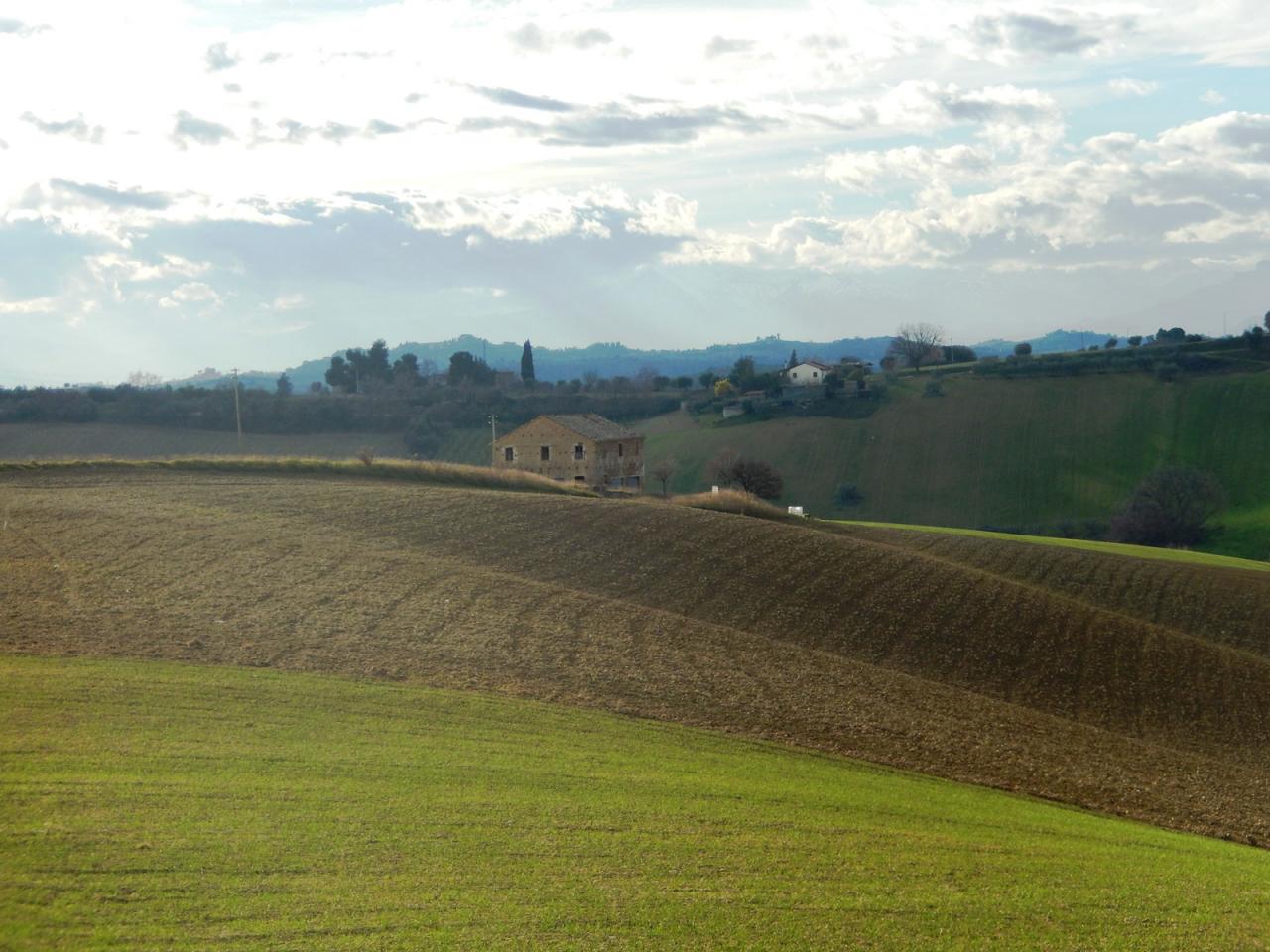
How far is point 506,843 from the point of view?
1429cm

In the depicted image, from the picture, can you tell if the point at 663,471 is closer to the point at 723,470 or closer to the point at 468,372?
the point at 723,470

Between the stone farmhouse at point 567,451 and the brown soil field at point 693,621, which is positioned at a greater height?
the stone farmhouse at point 567,451

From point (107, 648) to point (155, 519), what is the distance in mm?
13700

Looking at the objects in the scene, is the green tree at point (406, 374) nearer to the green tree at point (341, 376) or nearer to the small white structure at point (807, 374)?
the green tree at point (341, 376)

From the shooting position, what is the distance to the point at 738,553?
3800 centimetres

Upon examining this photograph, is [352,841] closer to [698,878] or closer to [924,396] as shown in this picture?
[698,878]

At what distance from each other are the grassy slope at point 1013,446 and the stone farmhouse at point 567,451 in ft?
69.6

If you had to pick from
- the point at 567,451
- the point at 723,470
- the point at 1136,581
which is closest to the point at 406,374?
the point at 723,470

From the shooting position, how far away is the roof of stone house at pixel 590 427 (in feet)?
238

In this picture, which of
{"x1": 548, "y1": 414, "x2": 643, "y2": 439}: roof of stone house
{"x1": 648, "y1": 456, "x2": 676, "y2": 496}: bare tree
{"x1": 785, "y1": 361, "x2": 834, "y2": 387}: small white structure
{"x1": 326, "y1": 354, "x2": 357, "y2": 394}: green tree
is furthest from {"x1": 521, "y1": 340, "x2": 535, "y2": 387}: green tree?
{"x1": 548, "y1": 414, "x2": 643, "y2": 439}: roof of stone house

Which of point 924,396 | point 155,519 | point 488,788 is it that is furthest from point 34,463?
point 924,396

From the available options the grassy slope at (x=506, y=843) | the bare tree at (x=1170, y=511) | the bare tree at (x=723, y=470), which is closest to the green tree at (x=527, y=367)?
the bare tree at (x=723, y=470)

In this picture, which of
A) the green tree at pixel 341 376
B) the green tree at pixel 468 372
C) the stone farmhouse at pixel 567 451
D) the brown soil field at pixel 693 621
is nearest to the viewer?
the brown soil field at pixel 693 621

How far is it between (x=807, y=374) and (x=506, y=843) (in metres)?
129
